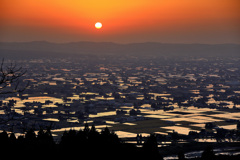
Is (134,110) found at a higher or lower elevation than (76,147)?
lower

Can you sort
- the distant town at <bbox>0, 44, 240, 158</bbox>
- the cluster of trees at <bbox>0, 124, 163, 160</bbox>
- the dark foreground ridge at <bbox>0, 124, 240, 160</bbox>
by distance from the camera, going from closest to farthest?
1. the dark foreground ridge at <bbox>0, 124, 240, 160</bbox>
2. the cluster of trees at <bbox>0, 124, 163, 160</bbox>
3. the distant town at <bbox>0, 44, 240, 158</bbox>

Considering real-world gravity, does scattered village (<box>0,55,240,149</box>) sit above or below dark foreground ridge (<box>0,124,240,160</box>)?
below

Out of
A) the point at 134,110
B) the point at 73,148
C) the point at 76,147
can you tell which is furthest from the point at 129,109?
the point at 73,148

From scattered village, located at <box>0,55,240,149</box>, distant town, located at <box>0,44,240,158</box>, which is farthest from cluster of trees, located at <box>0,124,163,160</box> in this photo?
scattered village, located at <box>0,55,240,149</box>

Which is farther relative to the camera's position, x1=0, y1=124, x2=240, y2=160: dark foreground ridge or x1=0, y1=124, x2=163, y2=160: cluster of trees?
x1=0, y1=124, x2=163, y2=160: cluster of trees

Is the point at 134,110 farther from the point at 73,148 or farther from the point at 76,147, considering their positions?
the point at 73,148

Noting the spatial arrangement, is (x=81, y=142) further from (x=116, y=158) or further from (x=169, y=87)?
(x=169, y=87)

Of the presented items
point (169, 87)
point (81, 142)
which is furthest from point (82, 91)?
point (81, 142)

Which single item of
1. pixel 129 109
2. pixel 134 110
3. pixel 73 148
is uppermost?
pixel 73 148

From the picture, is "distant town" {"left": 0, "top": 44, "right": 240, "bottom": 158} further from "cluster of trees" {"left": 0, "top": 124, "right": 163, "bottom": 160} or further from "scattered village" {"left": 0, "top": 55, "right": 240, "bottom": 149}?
"cluster of trees" {"left": 0, "top": 124, "right": 163, "bottom": 160}

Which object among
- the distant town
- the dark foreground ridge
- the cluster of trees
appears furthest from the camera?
the distant town

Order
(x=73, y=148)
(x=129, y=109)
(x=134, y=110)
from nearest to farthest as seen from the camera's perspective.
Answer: (x=73, y=148) < (x=134, y=110) < (x=129, y=109)
